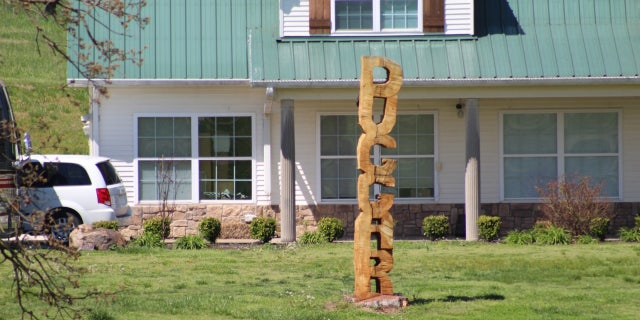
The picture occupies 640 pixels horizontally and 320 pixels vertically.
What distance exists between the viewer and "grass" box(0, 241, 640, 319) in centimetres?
1094

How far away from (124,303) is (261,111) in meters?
9.87

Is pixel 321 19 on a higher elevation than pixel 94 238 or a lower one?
higher

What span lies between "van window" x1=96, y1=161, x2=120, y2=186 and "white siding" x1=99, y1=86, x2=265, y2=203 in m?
1.33

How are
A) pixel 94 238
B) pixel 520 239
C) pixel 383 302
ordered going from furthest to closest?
1. pixel 520 239
2. pixel 94 238
3. pixel 383 302

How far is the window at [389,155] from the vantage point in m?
20.9

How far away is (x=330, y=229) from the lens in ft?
62.5

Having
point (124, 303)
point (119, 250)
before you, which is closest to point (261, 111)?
point (119, 250)

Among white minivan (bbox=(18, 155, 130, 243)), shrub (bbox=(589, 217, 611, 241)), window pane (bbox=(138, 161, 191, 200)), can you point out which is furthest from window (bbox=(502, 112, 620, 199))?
white minivan (bbox=(18, 155, 130, 243))

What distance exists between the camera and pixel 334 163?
2086 cm

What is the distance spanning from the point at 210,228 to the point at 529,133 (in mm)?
6933

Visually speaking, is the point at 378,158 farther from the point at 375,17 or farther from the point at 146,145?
the point at 146,145

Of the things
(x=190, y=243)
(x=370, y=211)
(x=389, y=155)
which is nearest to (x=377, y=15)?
(x=389, y=155)

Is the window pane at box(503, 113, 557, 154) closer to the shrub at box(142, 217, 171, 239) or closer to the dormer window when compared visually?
the dormer window

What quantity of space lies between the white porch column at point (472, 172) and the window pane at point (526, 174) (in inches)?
81.3
